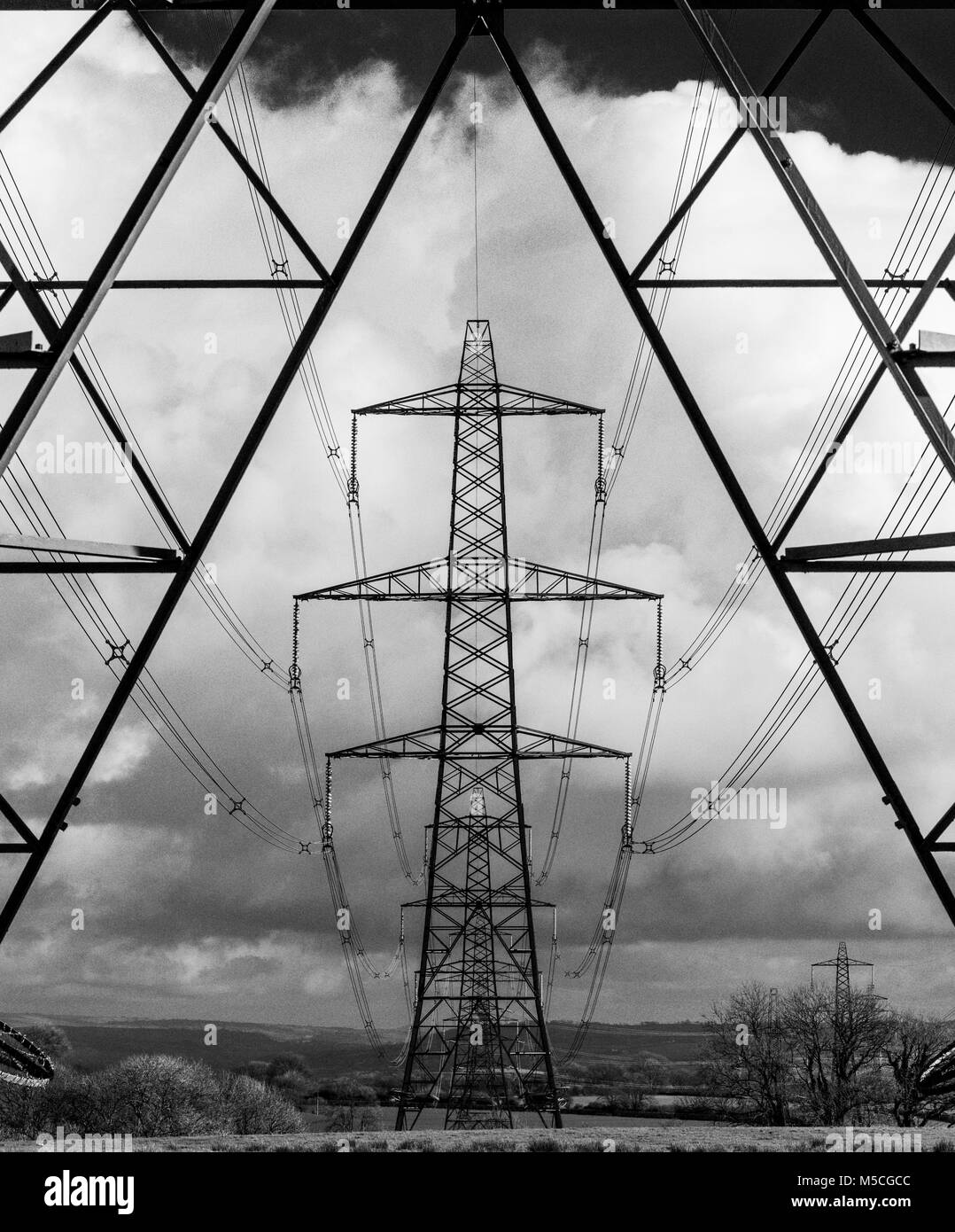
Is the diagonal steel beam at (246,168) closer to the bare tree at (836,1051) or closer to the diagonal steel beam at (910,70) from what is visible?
the diagonal steel beam at (910,70)

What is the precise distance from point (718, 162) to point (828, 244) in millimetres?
3540

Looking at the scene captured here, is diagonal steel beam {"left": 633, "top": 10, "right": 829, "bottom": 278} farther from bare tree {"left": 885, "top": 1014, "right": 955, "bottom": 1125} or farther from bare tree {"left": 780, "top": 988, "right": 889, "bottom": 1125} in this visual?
bare tree {"left": 780, "top": 988, "right": 889, "bottom": 1125}

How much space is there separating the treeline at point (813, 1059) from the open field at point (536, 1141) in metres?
33.9

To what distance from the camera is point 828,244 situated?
1134 centimetres

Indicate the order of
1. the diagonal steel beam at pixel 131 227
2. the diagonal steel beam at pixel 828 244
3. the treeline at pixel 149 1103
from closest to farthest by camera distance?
the diagonal steel beam at pixel 131 227 → the diagonal steel beam at pixel 828 244 → the treeline at pixel 149 1103

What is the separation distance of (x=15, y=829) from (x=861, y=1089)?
51864 millimetres

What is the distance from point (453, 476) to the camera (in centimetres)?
3250

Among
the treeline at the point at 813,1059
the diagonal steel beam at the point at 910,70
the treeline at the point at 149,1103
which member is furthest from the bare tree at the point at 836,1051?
the diagonal steel beam at the point at 910,70

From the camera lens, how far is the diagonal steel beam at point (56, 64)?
1322 centimetres

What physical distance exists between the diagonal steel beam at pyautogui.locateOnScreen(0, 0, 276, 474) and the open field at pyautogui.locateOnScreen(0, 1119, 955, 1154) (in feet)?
29.1

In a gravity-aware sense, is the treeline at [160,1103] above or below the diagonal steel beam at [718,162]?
below

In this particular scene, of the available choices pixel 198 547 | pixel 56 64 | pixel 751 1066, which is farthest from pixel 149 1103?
pixel 56 64
